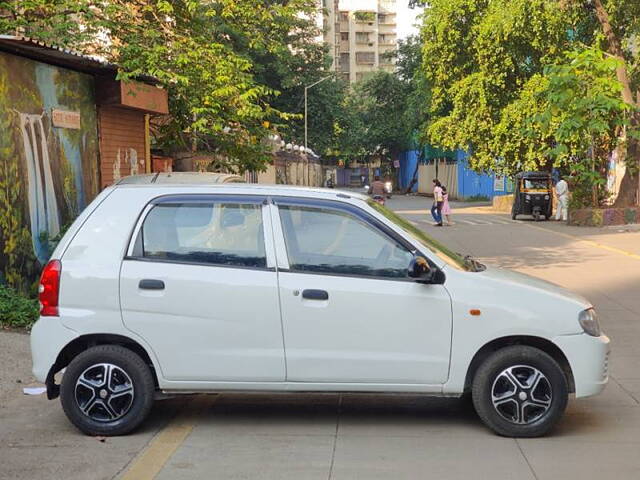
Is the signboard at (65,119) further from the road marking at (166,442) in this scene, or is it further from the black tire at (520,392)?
the black tire at (520,392)

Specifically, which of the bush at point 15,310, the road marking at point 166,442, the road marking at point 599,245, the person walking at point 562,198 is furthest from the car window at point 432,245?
the person walking at point 562,198

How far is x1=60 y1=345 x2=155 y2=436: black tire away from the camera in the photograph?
5555 millimetres

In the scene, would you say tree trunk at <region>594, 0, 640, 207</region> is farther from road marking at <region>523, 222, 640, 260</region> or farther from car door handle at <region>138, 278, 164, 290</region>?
car door handle at <region>138, 278, 164, 290</region>

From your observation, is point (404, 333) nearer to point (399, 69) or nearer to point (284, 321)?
point (284, 321)

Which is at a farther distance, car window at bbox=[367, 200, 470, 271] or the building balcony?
the building balcony

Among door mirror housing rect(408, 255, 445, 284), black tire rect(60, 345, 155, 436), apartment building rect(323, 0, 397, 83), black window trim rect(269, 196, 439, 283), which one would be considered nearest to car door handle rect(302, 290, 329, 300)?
black window trim rect(269, 196, 439, 283)

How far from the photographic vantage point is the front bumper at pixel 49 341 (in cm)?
554

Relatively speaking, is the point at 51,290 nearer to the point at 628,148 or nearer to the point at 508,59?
the point at 628,148

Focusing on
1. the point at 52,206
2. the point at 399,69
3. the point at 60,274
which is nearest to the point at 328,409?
the point at 60,274

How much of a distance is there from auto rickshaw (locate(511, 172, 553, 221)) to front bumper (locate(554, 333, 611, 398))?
86.0ft

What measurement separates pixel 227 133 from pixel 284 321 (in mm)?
10907

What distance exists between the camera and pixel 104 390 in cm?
556

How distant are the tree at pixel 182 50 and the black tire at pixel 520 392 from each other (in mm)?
8076

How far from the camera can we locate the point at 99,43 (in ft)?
48.9
